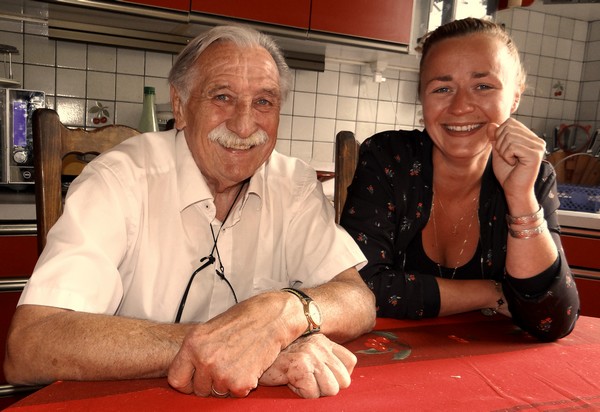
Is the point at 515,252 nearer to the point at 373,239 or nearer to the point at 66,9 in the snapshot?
the point at 373,239

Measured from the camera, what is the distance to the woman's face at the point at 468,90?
126 cm

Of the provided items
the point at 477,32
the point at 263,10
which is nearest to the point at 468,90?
the point at 477,32

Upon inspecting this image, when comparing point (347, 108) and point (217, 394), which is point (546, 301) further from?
point (347, 108)

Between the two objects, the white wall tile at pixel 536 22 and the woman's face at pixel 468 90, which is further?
the white wall tile at pixel 536 22

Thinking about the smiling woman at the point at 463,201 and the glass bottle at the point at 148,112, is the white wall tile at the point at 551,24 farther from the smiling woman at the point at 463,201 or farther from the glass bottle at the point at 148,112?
the glass bottle at the point at 148,112

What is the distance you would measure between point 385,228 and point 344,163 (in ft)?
0.95

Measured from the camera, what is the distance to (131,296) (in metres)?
1.06

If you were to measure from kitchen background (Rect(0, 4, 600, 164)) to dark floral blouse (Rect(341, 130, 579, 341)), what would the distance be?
1.36 meters

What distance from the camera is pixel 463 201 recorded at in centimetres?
138

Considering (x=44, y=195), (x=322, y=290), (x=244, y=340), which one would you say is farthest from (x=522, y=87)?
(x=44, y=195)

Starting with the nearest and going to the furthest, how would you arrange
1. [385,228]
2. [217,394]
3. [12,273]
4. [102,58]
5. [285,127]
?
[217,394], [385,228], [12,273], [102,58], [285,127]

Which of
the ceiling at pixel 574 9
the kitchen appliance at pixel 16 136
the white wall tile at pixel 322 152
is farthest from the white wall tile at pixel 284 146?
the ceiling at pixel 574 9

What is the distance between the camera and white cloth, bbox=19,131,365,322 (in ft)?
2.88

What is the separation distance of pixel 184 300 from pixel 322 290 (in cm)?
29
